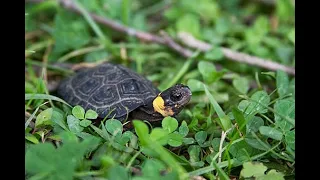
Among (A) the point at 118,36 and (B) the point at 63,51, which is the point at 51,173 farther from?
(A) the point at 118,36

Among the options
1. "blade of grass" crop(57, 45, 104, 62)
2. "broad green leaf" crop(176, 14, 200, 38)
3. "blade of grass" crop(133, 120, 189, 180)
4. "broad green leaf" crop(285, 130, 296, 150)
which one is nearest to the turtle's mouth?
"blade of grass" crop(133, 120, 189, 180)

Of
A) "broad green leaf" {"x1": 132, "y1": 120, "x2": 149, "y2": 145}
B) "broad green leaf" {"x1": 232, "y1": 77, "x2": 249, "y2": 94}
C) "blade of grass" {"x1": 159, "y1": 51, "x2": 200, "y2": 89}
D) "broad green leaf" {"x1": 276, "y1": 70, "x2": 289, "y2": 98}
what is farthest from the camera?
"blade of grass" {"x1": 159, "y1": 51, "x2": 200, "y2": 89}

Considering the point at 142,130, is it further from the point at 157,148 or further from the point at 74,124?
the point at 74,124

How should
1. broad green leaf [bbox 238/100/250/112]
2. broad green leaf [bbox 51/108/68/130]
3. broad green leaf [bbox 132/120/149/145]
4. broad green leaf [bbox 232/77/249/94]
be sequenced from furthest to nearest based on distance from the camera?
broad green leaf [bbox 232/77/249/94], broad green leaf [bbox 238/100/250/112], broad green leaf [bbox 51/108/68/130], broad green leaf [bbox 132/120/149/145]

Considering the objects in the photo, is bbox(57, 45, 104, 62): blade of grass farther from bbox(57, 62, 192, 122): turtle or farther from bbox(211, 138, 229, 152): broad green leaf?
bbox(211, 138, 229, 152): broad green leaf

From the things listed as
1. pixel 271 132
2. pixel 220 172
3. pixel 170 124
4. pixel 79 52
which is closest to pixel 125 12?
Result: pixel 79 52

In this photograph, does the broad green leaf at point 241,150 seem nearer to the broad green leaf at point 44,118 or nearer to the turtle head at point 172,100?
the turtle head at point 172,100
